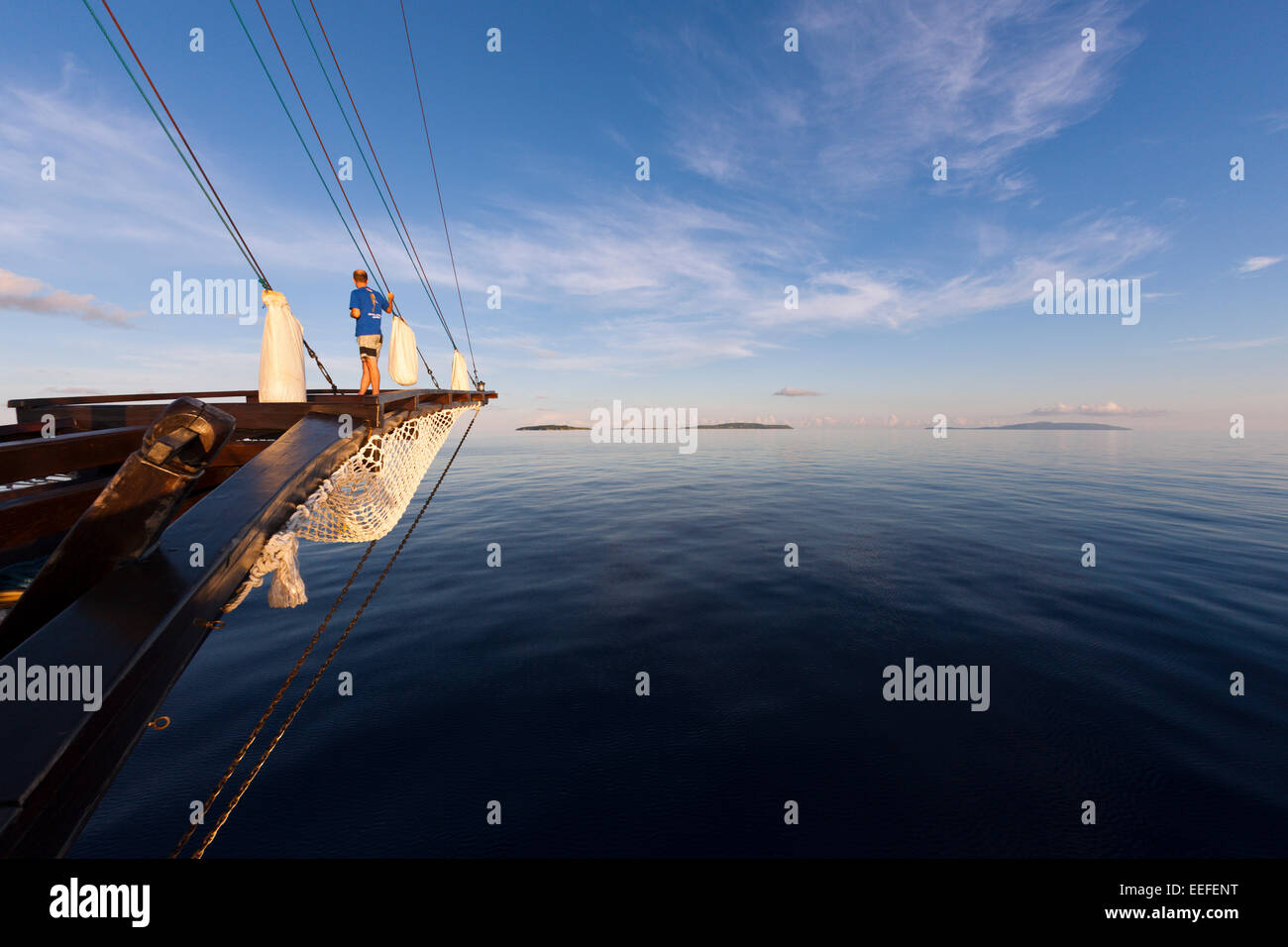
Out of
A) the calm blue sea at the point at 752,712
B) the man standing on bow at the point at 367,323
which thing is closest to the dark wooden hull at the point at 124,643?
the calm blue sea at the point at 752,712

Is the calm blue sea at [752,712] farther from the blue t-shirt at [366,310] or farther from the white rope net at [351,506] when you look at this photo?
the blue t-shirt at [366,310]

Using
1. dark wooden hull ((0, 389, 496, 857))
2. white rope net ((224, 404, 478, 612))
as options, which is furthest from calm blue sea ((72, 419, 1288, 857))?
dark wooden hull ((0, 389, 496, 857))

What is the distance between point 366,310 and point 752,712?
9243 millimetres

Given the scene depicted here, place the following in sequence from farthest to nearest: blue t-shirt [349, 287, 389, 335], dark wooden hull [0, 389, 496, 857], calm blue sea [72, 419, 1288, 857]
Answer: blue t-shirt [349, 287, 389, 335] → calm blue sea [72, 419, 1288, 857] → dark wooden hull [0, 389, 496, 857]

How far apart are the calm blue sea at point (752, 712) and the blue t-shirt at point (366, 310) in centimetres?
536

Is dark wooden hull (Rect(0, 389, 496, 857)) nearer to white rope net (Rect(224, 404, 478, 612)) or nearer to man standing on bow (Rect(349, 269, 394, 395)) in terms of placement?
white rope net (Rect(224, 404, 478, 612))

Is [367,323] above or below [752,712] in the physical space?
above

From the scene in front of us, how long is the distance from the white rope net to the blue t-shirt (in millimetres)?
2796

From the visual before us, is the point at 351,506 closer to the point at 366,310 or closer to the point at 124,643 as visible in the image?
the point at 124,643

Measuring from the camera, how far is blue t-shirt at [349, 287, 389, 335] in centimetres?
833

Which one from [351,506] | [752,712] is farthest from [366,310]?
[752,712]

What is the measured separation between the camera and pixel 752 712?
563cm

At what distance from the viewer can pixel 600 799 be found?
455 centimetres

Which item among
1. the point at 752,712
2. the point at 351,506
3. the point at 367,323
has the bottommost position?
the point at 752,712
